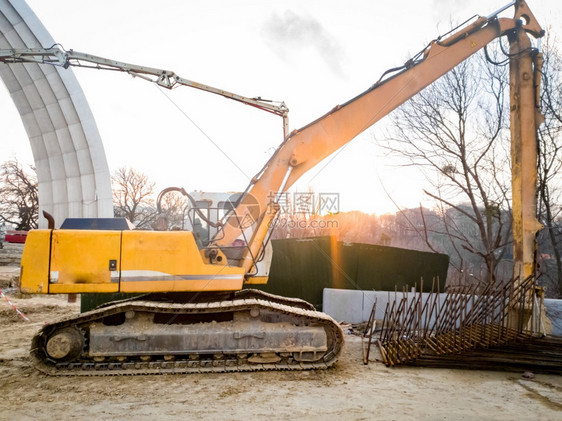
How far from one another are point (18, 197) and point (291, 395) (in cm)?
3558

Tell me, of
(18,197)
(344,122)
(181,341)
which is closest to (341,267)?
(344,122)

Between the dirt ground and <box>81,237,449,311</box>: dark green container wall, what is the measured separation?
14.1ft

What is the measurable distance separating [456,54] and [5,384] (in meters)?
8.57

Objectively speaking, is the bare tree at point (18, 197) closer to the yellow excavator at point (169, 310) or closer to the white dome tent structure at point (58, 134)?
the white dome tent structure at point (58, 134)

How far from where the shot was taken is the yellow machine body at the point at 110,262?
5625mm

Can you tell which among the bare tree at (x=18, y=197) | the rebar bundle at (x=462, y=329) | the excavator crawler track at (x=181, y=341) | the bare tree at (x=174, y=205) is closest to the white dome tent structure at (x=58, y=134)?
the bare tree at (x=18, y=197)

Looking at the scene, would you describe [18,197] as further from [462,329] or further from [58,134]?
[462,329]

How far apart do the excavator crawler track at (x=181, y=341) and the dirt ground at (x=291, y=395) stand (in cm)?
18

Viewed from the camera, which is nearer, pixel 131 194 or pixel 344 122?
pixel 344 122

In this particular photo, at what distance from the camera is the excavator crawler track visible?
5.64m

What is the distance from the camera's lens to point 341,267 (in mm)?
10523

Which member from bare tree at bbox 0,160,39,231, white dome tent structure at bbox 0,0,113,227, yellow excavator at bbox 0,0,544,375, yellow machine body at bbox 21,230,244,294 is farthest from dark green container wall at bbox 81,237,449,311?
bare tree at bbox 0,160,39,231

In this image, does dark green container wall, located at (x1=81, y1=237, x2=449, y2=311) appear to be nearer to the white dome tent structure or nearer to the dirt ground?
the dirt ground

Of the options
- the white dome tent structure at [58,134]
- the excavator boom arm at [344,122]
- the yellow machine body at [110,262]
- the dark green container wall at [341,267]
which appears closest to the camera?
the yellow machine body at [110,262]
